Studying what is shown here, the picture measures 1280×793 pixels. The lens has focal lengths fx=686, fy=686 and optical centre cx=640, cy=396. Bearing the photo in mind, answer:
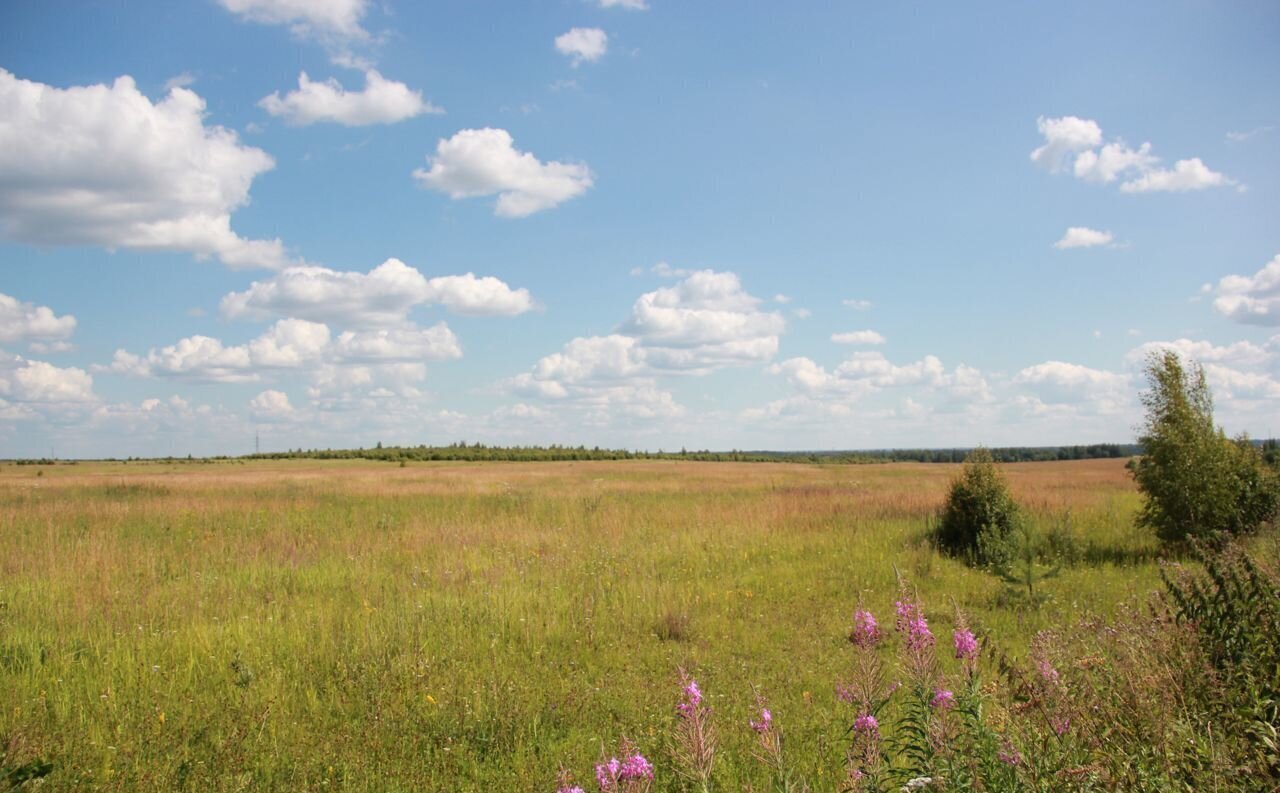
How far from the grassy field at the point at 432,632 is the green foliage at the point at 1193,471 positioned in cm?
116

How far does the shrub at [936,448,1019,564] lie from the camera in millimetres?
13062

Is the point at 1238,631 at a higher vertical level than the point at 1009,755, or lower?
higher

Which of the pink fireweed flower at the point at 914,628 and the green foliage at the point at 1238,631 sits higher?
the pink fireweed flower at the point at 914,628

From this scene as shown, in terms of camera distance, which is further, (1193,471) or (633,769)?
(1193,471)

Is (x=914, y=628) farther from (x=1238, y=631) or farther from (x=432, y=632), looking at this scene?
(x=432, y=632)

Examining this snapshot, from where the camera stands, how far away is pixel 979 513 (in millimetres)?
13758

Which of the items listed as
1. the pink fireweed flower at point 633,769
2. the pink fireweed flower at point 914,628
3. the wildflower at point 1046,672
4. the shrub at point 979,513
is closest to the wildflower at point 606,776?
the pink fireweed flower at point 633,769

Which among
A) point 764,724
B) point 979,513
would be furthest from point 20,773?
point 979,513

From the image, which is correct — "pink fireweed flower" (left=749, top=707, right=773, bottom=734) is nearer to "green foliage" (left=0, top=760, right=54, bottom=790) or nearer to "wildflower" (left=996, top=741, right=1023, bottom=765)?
"wildflower" (left=996, top=741, right=1023, bottom=765)

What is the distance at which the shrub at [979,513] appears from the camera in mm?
13062

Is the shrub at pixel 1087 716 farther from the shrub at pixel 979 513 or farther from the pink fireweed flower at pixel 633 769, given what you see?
the shrub at pixel 979 513

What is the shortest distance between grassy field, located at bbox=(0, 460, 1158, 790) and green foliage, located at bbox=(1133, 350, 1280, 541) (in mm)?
1164

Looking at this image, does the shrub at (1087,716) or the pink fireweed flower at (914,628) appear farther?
the pink fireweed flower at (914,628)

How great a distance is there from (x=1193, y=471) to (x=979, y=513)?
4007mm
